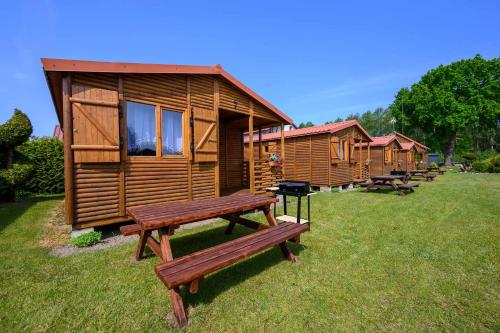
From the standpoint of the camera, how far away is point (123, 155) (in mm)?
5168

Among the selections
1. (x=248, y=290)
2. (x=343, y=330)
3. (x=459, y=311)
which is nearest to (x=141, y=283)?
(x=248, y=290)

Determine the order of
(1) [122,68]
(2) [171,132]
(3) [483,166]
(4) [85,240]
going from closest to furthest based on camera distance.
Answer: (4) [85,240]
(1) [122,68]
(2) [171,132]
(3) [483,166]

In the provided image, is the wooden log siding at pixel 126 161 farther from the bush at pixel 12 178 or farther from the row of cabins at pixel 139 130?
the bush at pixel 12 178

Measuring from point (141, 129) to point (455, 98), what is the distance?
44.0 metres

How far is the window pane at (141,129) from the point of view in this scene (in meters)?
5.41

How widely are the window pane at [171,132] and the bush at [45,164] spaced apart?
8.56m

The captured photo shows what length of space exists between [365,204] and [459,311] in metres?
6.12

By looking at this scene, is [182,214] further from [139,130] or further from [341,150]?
[341,150]

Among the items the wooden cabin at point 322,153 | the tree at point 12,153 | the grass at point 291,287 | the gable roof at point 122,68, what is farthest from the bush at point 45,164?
the wooden cabin at point 322,153

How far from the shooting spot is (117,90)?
16.9ft

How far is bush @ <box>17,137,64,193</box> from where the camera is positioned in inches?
413

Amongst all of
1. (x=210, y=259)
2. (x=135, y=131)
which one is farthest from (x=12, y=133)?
(x=210, y=259)

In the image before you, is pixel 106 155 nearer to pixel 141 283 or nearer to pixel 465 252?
pixel 141 283

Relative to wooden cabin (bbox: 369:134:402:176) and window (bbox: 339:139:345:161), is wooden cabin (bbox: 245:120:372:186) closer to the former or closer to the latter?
window (bbox: 339:139:345:161)
